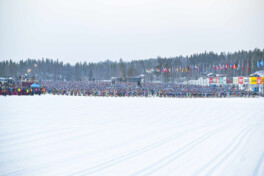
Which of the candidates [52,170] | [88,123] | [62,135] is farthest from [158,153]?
[88,123]

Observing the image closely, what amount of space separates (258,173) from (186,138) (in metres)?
3.49

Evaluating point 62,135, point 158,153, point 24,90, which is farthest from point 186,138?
point 24,90

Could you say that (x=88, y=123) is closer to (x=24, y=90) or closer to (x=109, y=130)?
(x=109, y=130)

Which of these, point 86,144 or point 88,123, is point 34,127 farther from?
point 86,144

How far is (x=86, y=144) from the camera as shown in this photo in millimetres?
7871

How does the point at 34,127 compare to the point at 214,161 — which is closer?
the point at 214,161

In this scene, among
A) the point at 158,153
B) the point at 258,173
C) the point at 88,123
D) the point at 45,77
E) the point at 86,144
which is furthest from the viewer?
the point at 45,77

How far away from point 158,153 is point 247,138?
4541 millimetres

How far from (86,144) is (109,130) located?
2.37m

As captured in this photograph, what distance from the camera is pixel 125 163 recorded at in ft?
19.6

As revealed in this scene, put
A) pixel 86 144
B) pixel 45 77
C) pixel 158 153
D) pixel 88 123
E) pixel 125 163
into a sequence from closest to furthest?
pixel 125 163 < pixel 158 153 < pixel 86 144 < pixel 88 123 < pixel 45 77

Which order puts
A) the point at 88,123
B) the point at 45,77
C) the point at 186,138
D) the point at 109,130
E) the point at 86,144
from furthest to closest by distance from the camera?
the point at 45,77 < the point at 88,123 < the point at 109,130 < the point at 186,138 < the point at 86,144

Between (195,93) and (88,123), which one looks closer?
(88,123)

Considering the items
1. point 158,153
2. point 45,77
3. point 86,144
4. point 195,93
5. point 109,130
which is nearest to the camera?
point 158,153
